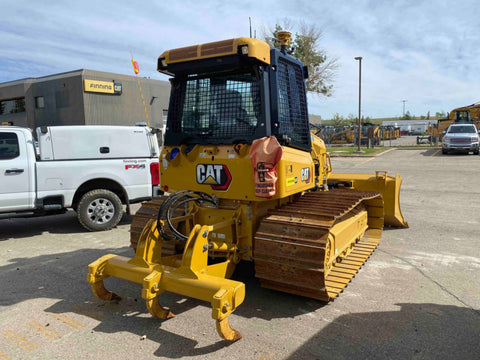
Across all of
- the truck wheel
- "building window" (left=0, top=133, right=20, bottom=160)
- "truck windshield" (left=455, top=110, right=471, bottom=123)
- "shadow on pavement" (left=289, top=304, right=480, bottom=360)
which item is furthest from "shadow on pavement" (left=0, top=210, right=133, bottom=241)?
"truck windshield" (left=455, top=110, right=471, bottom=123)

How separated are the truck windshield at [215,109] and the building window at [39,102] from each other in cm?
3622

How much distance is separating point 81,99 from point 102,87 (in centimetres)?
210

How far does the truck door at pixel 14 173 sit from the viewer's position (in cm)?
666

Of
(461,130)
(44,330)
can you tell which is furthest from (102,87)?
(44,330)

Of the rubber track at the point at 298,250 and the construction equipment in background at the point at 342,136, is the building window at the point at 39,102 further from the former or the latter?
the rubber track at the point at 298,250

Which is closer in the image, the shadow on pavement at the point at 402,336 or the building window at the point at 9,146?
the shadow on pavement at the point at 402,336

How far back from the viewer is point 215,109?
4.25 m

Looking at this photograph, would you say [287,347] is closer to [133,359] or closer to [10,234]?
[133,359]

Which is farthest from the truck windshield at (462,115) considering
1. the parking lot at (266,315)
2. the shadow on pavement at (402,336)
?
the shadow on pavement at (402,336)

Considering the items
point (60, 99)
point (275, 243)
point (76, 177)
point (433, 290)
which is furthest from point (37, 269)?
point (60, 99)

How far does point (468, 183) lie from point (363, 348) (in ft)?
36.0

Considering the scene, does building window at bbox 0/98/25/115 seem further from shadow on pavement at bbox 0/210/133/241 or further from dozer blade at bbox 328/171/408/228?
dozer blade at bbox 328/171/408/228

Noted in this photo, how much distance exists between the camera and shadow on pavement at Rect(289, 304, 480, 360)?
3088mm

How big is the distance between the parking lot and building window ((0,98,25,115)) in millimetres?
36734
